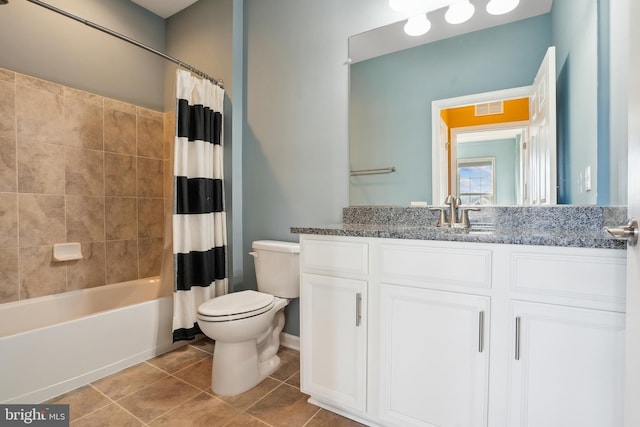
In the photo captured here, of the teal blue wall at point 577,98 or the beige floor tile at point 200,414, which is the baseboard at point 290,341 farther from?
the teal blue wall at point 577,98

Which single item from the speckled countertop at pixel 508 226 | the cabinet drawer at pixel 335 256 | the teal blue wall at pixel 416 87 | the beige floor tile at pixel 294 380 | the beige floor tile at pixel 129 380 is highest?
the teal blue wall at pixel 416 87

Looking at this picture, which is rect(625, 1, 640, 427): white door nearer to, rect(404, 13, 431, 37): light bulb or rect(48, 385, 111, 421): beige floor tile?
rect(404, 13, 431, 37): light bulb

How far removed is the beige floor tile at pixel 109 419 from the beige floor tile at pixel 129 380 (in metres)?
0.12

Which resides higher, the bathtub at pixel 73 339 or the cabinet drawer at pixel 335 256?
the cabinet drawer at pixel 335 256

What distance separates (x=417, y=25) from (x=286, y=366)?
86.4 inches

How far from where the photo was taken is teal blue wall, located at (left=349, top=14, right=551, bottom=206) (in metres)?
1.46

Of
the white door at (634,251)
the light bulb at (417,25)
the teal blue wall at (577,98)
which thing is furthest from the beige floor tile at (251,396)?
the light bulb at (417,25)

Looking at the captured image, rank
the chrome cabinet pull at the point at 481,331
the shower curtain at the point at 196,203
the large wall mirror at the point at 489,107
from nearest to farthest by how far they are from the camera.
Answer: the chrome cabinet pull at the point at 481,331, the large wall mirror at the point at 489,107, the shower curtain at the point at 196,203

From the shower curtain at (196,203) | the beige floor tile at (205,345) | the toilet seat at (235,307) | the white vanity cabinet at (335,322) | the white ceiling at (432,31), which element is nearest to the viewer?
the white vanity cabinet at (335,322)

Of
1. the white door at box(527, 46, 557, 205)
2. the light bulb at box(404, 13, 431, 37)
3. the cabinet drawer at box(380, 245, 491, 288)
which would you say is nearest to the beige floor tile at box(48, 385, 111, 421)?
the cabinet drawer at box(380, 245, 491, 288)

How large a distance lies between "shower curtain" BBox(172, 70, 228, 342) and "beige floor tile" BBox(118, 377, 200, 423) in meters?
0.35

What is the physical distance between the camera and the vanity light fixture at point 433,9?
4.96ft

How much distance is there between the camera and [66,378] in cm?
162

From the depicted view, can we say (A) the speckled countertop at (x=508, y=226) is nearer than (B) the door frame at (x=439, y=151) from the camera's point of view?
Yes
